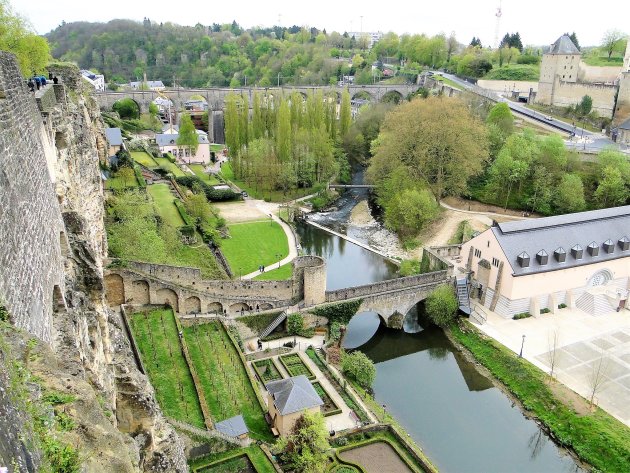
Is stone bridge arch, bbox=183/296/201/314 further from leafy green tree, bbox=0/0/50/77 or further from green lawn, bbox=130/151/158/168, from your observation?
green lawn, bbox=130/151/158/168

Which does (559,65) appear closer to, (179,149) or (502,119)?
(502,119)

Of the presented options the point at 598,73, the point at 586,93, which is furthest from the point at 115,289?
the point at 598,73

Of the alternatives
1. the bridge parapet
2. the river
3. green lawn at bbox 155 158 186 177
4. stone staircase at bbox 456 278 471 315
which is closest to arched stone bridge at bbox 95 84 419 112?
green lawn at bbox 155 158 186 177

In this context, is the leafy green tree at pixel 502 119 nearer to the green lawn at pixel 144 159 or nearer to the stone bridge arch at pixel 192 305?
the green lawn at pixel 144 159

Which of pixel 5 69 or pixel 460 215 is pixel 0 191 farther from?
pixel 460 215

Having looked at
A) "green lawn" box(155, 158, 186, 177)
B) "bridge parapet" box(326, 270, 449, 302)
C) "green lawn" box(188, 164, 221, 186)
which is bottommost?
"bridge parapet" box(326, 270, 449, 302)
